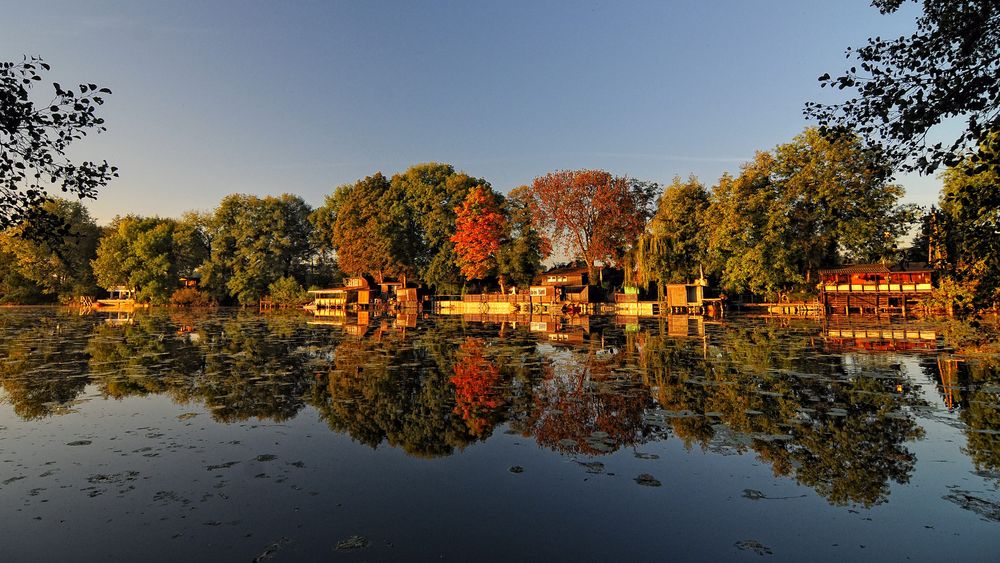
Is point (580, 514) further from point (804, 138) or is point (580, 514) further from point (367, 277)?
point (367, 277)

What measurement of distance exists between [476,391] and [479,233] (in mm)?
44393

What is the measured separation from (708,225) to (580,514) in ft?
147

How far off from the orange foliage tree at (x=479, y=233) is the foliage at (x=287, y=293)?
23.1 meters

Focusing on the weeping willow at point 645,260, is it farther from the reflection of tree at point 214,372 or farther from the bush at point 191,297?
the bush at point 191,297

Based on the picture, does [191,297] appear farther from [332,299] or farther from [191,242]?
[332,299]

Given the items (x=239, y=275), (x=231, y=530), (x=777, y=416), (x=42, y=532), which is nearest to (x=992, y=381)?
(x=777, y=416)

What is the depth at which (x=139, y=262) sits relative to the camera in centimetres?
6862

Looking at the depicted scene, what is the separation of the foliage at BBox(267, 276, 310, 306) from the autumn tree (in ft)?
107

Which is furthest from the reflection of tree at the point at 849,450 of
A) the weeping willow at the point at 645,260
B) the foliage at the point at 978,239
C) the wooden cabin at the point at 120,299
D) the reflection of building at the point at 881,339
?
the wooden cabin at the point at 120,299

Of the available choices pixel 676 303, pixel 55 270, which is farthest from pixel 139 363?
pixel 55 270

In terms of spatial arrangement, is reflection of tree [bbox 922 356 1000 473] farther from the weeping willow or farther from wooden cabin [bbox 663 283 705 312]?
the weeping willow

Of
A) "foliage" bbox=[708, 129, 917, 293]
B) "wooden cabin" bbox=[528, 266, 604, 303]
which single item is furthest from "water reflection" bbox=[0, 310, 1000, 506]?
"wooden cabin" bbox=[528, 266, 604, 303]

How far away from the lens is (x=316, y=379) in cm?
1280

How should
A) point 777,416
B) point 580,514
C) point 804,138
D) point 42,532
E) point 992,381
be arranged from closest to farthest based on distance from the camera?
1. point 42,532
2. point 580,514
3. point 777,416
4. point 992,381
5. point 804,138
